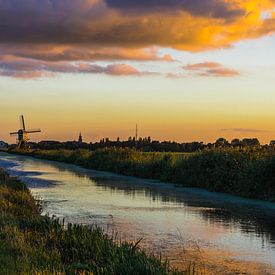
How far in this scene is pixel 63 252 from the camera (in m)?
9.61

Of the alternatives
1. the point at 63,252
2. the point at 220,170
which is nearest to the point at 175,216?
the point at 63,252

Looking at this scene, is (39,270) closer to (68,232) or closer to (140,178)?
(68,232)

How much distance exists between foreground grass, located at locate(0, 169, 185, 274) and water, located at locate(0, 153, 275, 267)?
2.19 meters

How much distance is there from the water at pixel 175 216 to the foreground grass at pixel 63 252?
2.19 metres

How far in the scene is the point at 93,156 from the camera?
51.9 m

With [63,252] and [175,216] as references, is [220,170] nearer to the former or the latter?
[175,216]

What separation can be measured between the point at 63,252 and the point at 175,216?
7853 mm

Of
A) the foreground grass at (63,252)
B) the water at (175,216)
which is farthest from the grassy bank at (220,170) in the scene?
the foreground grass at (63,252)

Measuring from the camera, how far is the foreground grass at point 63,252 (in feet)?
26.2

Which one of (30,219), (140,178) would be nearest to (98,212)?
(30,219)

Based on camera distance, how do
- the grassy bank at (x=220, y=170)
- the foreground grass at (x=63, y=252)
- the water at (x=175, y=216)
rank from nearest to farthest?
the foreground grass at (x=63, y=252) → the water at (x=175, y=216) → the grassy bank at (x=220, y=170)

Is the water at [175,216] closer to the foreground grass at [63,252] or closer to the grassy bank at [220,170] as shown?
the grassy bank at [220,170]

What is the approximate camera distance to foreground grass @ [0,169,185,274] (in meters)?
8.00

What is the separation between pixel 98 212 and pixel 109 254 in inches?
344
